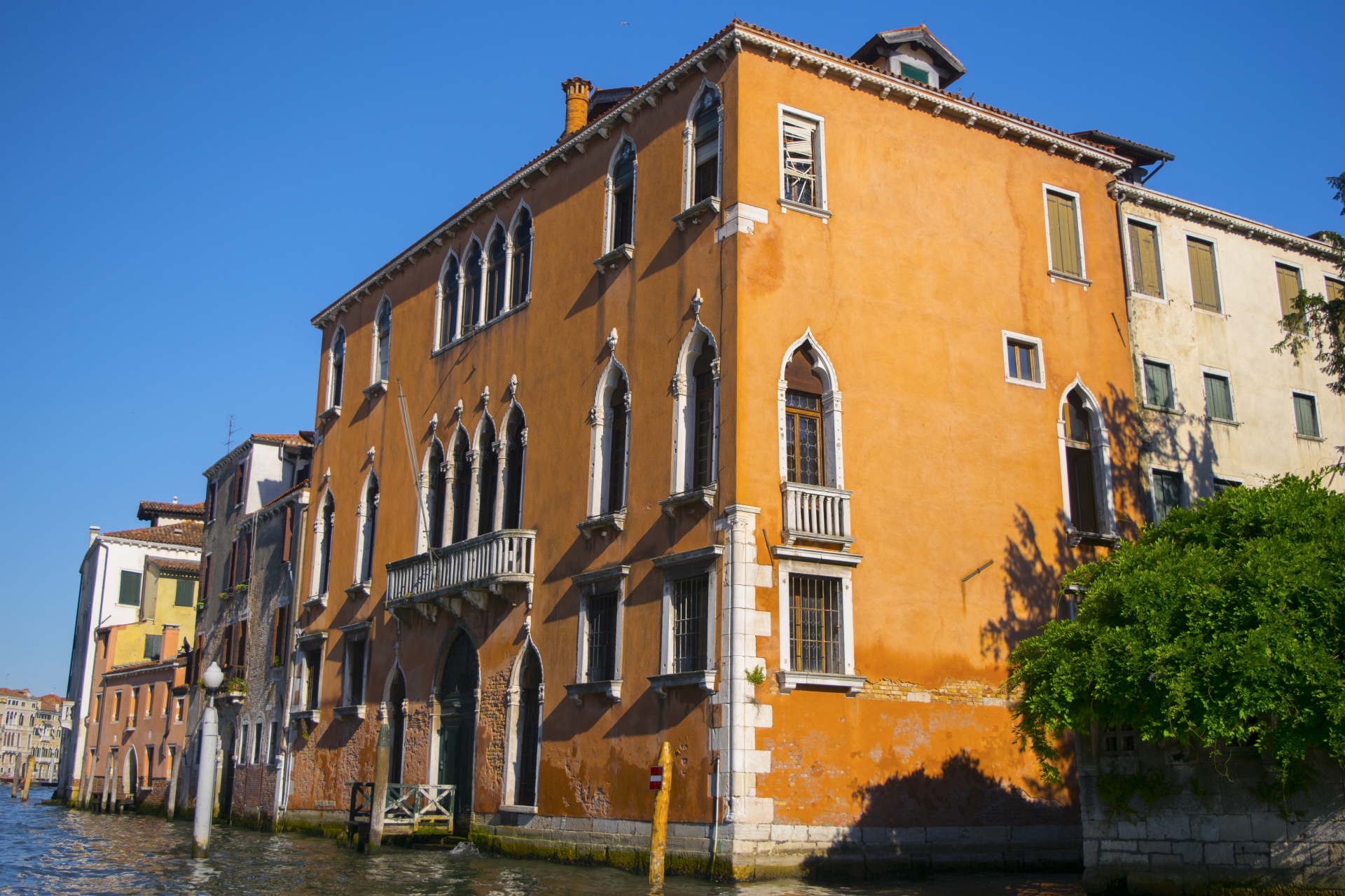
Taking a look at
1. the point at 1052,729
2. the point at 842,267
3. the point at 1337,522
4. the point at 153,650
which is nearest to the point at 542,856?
the point at 1052,729

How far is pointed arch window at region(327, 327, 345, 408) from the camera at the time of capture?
99.6ft

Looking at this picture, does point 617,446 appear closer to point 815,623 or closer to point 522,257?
point 815,623

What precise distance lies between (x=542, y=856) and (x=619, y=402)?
707 centimetres

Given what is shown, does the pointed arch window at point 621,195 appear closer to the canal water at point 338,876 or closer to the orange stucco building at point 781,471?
the orange stucco building at point 781,471

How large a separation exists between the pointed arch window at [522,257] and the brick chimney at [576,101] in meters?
2.87

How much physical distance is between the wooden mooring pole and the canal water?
0.74 feet

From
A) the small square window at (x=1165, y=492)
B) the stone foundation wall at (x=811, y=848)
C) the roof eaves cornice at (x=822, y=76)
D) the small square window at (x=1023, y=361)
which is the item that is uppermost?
the roof eaves cornice at (x=822, y=76)

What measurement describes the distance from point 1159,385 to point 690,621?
10.0 metres

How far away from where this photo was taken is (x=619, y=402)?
19.7m

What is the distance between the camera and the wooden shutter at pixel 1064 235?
2072 centimetres

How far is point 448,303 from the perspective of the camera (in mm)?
25812

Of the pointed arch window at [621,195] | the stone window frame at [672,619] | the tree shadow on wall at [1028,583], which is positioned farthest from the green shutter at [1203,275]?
the stone window frame at [672,619]

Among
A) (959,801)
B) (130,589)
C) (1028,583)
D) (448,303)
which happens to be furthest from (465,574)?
(130,589)

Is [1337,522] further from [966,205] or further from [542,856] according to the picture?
[542,856]
